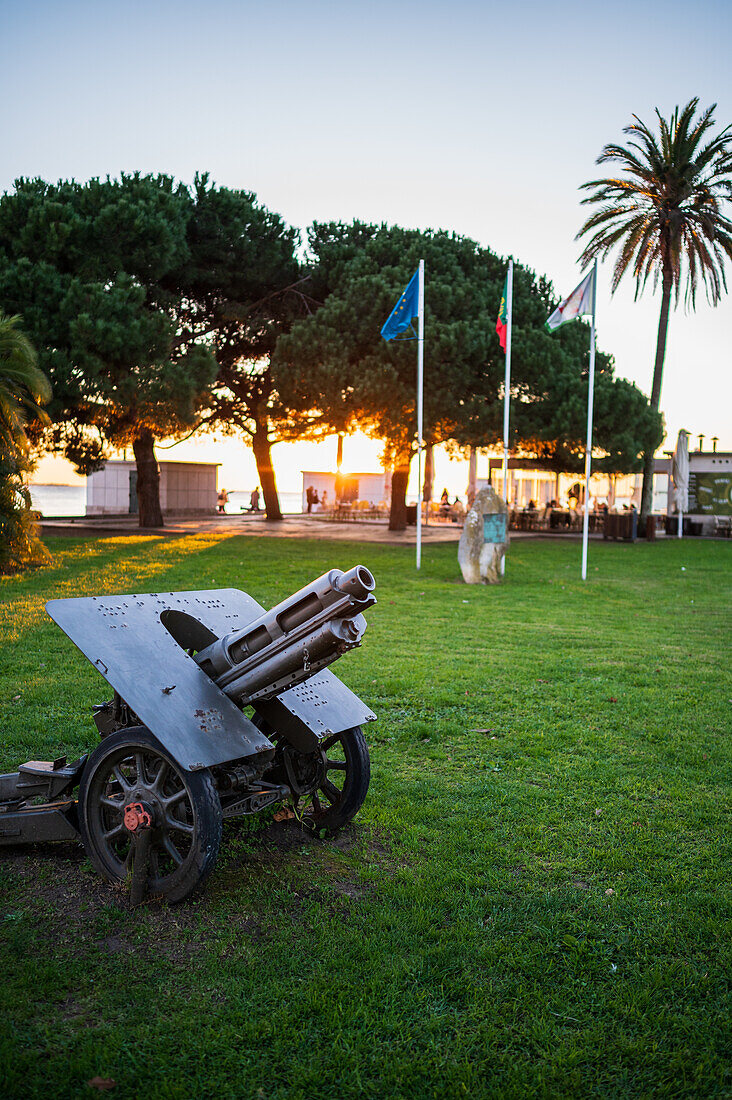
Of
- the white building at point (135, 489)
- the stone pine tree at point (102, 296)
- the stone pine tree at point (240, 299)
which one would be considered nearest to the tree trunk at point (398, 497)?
the stone pine tree at point (240, 299)

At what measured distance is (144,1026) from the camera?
258 centimetres

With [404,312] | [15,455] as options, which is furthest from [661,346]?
[15,455]

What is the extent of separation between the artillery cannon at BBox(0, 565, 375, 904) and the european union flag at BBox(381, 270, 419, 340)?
12429 millimetres

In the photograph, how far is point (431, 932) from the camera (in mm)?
3158

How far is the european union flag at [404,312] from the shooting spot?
50.6 feet

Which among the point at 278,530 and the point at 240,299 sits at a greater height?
the point at 240,299

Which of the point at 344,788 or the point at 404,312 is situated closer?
the point at 344,788

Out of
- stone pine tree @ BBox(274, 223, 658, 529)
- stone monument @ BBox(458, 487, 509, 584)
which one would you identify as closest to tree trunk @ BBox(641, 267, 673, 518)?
stone pine tree @ BBox(274, 223, 658, 529)

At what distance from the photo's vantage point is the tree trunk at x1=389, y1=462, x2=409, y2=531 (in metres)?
27.6

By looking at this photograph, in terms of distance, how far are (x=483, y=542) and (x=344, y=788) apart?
1103cm

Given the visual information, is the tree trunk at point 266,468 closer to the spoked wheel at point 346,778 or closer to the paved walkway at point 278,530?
the paved walkway at point 278,530

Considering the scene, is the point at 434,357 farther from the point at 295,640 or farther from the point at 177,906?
the point at 177,906

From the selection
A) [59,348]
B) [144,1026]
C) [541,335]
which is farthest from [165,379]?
[144,1026]

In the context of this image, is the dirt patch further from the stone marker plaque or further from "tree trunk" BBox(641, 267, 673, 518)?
"tree trunk" BBox(641, 267, 673, 518)
